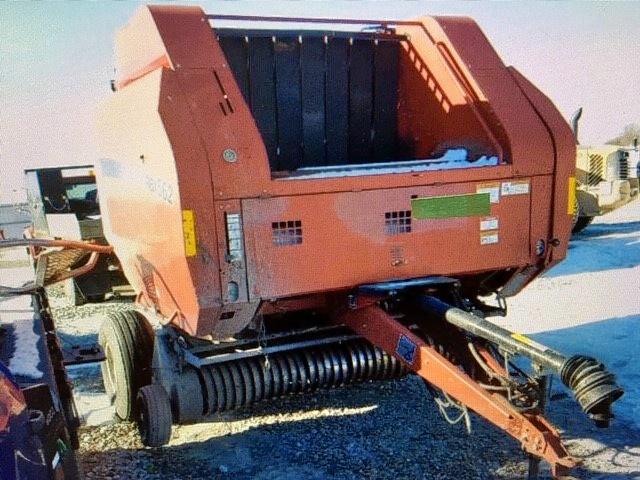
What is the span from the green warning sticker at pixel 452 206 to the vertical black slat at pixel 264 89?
3.59 ft

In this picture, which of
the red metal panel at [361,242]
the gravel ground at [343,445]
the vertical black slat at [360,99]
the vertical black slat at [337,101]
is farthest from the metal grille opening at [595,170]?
the red metal panel at [361,242]

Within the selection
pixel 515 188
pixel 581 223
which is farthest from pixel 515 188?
pixel 581 223

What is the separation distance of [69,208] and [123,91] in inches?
220

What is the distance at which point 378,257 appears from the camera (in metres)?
3.22

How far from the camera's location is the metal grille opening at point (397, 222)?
10.5 feet

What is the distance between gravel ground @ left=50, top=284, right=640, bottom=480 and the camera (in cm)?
330

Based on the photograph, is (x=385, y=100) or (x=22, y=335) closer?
(x=22, y=335)

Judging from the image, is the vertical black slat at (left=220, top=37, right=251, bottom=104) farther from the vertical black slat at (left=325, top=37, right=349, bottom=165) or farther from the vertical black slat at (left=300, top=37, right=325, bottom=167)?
the vertical black slat at (left=325, top=37, right=349, bottom=165)

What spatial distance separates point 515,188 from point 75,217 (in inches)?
226

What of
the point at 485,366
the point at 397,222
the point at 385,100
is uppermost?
the point at 385,100

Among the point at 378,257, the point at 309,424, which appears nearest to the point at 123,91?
the point at 378,257

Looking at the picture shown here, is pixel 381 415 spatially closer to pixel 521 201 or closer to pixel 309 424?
pixel 309 424

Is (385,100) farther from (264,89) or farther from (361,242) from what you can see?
(361,242)

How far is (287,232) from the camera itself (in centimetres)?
303
